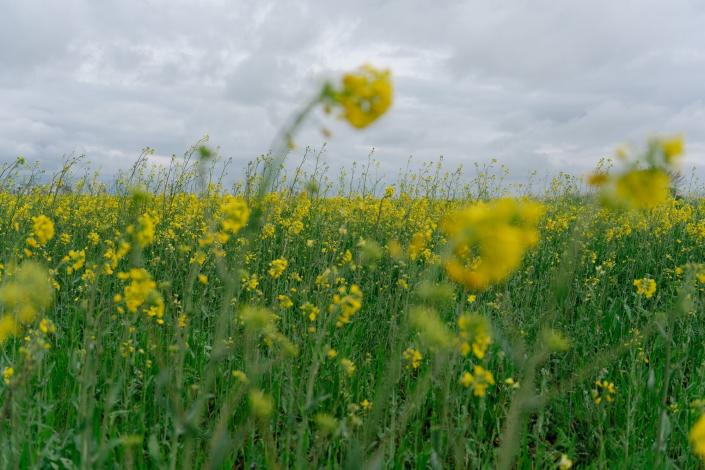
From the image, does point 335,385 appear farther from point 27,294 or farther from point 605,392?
point 27,294

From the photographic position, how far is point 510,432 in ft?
4.25

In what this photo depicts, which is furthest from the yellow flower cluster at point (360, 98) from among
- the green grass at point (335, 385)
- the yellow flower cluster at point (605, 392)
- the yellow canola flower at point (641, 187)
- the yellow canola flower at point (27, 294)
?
the yellow flower cluster at point (605, 392)

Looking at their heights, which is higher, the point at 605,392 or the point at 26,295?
the point at 26,295

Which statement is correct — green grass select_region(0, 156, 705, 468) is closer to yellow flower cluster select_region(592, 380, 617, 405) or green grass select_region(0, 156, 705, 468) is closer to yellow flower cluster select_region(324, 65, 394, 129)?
yellow flower cluster select_region(592, 380, 617, 405)

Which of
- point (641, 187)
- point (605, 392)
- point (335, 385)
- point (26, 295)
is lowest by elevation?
point (335, 385)

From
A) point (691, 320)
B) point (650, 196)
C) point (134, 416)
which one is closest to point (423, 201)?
point (691, 320)

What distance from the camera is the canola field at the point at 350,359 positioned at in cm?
133

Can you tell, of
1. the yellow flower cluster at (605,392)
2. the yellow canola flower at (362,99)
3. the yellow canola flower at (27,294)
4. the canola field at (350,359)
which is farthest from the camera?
the yellow flower cluster at (605,392)

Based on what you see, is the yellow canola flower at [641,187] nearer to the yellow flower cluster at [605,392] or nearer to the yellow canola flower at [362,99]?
the yellow canola flower at [362,99]

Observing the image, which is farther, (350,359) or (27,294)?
(350,359)

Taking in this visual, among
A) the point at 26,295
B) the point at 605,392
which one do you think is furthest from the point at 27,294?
the point at 605,392

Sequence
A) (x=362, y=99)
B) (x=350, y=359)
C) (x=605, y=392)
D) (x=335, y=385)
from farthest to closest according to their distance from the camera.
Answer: (x=350, y=359) < (x=335, y=385) < (x=605, y=392) < (x=362, y=99)

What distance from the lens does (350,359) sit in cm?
305

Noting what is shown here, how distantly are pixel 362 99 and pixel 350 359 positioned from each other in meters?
2.14
